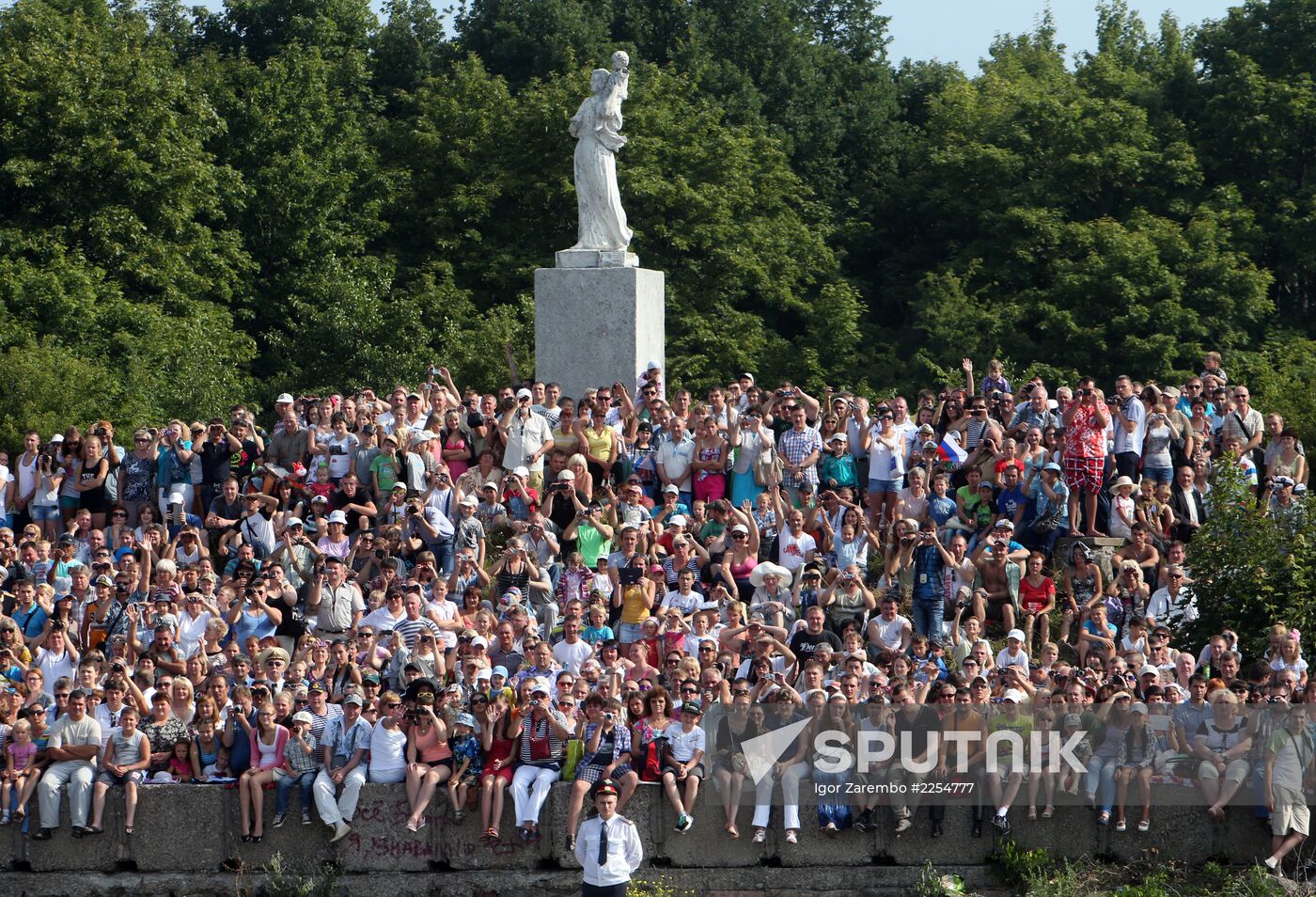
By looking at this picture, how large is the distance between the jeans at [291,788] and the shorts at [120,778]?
1.07 m

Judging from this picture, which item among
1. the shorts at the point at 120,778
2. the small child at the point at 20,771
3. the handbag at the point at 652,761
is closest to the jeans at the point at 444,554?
the shorts at the point at 120,778

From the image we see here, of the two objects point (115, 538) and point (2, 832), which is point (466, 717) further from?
point (115, 538)

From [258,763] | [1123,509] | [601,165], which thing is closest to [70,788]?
[258,763]

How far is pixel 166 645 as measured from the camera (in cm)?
1653

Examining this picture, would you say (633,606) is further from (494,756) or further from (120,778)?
(120,778)

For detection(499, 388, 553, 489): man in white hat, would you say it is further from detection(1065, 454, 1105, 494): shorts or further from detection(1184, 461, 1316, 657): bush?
detection(1184, 461, 1316, 657): bush

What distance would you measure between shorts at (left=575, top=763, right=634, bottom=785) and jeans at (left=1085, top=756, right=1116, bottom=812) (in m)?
3.50

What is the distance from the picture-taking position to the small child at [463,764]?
15.3m

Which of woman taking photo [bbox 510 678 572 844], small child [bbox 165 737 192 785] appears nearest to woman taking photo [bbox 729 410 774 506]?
woman taking photo [bbox 510 678 572 844]

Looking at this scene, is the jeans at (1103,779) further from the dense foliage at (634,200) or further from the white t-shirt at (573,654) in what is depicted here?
the dense foliage at (634,200)

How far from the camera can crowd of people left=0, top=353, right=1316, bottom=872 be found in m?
15.2

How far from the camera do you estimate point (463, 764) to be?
1533 cm

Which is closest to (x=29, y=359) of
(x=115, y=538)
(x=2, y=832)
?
(x=115, y=538)

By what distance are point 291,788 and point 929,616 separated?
5781 mm
